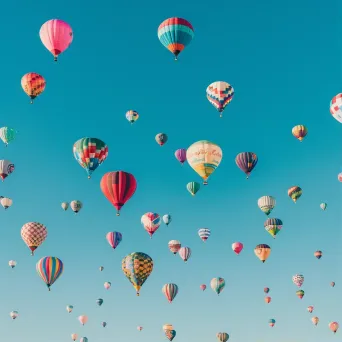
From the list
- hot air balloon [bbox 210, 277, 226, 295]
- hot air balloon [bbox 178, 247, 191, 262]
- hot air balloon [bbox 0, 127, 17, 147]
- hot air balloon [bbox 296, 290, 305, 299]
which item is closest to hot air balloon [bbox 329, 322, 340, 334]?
hot air balloon [bbox 296, 290, 305, 299]

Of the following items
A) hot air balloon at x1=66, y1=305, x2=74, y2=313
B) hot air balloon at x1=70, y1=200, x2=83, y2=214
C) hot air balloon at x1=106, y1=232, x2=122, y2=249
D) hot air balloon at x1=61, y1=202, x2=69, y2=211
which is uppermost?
hot air balloon at x1=61, y1=202, x2=69, y2=211

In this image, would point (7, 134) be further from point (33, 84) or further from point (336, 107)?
point (336, 107)

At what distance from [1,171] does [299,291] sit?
1476 inches

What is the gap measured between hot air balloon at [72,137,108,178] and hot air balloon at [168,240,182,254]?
24.6 meters

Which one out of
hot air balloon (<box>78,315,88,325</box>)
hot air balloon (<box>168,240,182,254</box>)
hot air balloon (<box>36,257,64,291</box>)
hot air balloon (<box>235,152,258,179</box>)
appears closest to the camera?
hot air balloon (<box>36,257,64,291</box>)

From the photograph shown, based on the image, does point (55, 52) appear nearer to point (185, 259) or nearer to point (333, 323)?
point (185, 259)

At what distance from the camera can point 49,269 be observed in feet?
160

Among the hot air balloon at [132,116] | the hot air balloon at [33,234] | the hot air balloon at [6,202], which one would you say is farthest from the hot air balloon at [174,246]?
the hot air balloon at [6,202]

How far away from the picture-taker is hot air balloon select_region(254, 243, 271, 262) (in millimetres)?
59750

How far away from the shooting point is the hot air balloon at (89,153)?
136 feet

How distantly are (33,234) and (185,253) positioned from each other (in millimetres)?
18836

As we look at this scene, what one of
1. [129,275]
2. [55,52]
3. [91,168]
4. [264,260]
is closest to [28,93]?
[55,52]

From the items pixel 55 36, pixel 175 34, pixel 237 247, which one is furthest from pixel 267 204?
pixel 55 36

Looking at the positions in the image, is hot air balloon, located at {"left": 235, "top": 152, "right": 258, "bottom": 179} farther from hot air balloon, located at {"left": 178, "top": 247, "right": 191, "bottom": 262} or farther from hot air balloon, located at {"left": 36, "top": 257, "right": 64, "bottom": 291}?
hot air balloon, located at {"left": 178, "top": 247, "right": 191, "bottom": 262}
